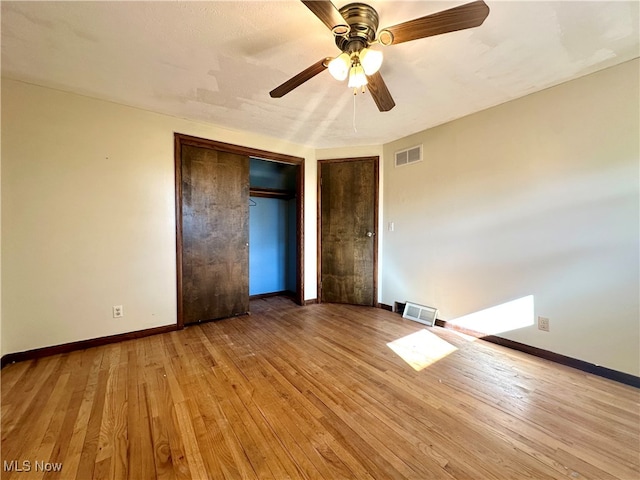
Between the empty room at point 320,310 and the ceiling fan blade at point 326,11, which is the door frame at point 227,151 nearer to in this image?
the empty room at point 320,310

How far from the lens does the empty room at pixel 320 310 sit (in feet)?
4.44

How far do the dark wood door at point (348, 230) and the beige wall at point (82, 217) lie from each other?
2.00 metres

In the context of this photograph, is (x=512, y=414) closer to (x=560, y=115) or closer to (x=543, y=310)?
(x=543, y=310)

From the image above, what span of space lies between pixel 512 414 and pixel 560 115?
234cm

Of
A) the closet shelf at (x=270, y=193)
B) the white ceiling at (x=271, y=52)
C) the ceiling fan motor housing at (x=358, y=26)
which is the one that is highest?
the white ceiling at (x=271, y=52)

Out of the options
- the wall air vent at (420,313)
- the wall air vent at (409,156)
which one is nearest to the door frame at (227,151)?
the wall air vent at (409,156)

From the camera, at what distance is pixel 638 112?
5.94 feet

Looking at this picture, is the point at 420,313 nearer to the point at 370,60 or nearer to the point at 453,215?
the point at 453,215

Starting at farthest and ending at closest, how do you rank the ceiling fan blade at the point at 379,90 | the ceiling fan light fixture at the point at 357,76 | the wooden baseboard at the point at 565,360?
the wooden baseboard at the point at 565,360, the ceiling fan blade at the point at 379,90, the ceiling fan light fixture at the point at 357,76

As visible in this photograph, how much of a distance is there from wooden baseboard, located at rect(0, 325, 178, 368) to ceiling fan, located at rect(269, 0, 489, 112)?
2675 millimetres

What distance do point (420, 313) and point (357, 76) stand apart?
8.86 feet

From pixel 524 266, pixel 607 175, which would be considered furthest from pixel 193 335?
pixel 607 175

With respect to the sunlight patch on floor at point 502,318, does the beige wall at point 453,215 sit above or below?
above

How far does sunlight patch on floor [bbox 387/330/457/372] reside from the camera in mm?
2178
